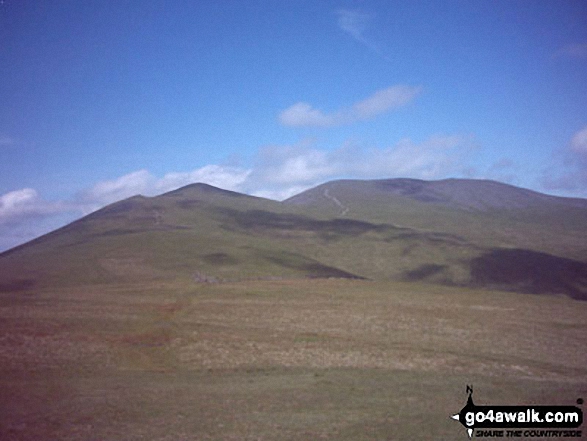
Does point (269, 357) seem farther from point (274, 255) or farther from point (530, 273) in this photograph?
point (530, 273)

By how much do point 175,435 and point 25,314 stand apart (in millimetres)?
34368

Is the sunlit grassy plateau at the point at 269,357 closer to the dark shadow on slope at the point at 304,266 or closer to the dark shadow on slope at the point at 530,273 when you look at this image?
the dark shadow on slope at the point at 304,266

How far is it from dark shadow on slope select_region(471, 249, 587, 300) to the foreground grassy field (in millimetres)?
58036

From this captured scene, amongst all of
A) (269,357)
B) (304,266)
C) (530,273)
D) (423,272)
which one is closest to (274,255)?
(304,266)

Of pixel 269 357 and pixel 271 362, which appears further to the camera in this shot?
pixel 269 357

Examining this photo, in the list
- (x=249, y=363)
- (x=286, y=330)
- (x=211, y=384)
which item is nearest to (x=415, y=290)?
(x=286, y=330)

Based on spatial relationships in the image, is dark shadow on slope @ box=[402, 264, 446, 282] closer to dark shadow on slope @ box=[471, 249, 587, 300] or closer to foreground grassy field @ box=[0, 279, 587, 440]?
dark shadow on slope @ box=[471, 249, 587, 300]

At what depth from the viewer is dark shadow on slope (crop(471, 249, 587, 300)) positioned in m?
121

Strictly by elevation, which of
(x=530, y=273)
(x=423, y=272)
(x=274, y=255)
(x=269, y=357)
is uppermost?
(x=274, y=255)

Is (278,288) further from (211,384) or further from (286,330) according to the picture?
(211,384)

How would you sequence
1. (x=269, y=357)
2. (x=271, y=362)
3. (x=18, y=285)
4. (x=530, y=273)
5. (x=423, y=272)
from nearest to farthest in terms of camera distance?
(x=271, y=362) < (x=269, y=357) < (x=18, y=285) < (x=530, y=273) < (x=423, y=272)

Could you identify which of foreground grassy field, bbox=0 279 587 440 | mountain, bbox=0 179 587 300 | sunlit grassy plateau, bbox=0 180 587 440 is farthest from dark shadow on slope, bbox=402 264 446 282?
foreground grassy field, bbox=0 279 587 440

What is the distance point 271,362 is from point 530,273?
379 feet

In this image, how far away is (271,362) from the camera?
119 ft
